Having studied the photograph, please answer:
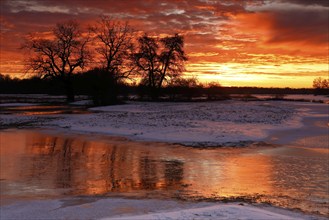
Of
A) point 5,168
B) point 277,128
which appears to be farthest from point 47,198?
point 277,128

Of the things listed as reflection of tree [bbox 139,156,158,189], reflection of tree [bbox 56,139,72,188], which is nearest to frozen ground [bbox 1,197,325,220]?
reflection of tree [bbox 139,156,158,189]

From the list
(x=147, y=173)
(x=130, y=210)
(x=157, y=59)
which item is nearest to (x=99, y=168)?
(x=147, y=173)

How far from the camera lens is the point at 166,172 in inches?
453

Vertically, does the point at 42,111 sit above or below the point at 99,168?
above

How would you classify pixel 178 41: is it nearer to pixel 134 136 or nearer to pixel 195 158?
pixel 134 136

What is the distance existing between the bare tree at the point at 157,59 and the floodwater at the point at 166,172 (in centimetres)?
5054

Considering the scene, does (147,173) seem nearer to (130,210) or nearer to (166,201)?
(166,201)

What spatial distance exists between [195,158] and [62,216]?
7182 mm

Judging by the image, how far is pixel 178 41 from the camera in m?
68.1

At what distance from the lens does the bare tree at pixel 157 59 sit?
67.2 meters

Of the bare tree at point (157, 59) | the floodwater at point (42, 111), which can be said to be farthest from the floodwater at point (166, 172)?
the bare tree at point (157, 59)

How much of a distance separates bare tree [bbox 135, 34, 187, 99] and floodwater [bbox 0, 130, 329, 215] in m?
50.5

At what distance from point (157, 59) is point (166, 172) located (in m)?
57.4

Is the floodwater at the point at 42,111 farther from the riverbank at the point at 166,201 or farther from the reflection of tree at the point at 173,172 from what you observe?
the reflection of tree at the point at 173,172
